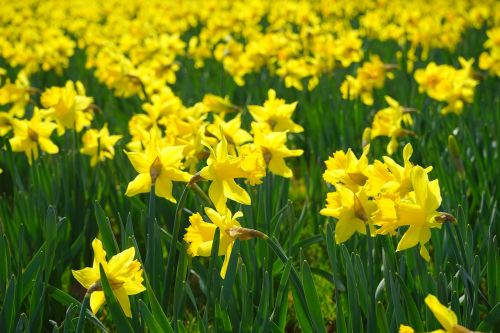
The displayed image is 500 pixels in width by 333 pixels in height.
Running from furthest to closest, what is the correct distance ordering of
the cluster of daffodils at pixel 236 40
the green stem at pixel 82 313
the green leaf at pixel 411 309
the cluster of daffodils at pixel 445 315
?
1. the cluster of daffodils at pixel 236 40
2. the green leaf at pixel 411 309
3. the green stem at pixel 82 313
4. the cluster of daffodils at pixel 445 315

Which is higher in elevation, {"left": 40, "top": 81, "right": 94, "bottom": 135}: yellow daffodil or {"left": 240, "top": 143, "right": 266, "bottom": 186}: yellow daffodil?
{"left": 40, "top": 81, "right": 94, "bottom": 135}: yellow daffodil

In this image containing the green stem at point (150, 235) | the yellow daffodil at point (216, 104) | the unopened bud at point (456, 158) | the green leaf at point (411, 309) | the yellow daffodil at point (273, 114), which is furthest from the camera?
the yellow daffodil at point (216, 104)

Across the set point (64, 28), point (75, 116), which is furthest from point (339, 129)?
point (64, 28)

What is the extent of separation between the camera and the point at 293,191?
334cm

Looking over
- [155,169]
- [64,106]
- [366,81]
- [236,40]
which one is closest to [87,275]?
[155,169]

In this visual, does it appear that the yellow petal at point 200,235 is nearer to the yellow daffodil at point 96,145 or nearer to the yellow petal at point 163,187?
the yellow petal at point 163,187

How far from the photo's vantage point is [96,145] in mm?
2570

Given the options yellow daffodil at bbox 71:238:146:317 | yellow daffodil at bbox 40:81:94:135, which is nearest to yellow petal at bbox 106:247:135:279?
yellow daffodil at bbox 71:238:146:317

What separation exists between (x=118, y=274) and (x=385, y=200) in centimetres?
57

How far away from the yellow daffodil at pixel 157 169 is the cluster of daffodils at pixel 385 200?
39cm

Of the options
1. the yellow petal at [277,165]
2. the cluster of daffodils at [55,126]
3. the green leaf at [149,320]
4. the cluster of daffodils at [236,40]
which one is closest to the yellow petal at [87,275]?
the green leaf at [149,320]

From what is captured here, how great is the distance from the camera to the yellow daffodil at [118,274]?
135 centimetres

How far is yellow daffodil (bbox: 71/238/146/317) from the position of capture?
4.44 ft

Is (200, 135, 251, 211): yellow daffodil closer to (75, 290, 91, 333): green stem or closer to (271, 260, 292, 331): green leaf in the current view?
(271, 260, 292, 331): green leaf
